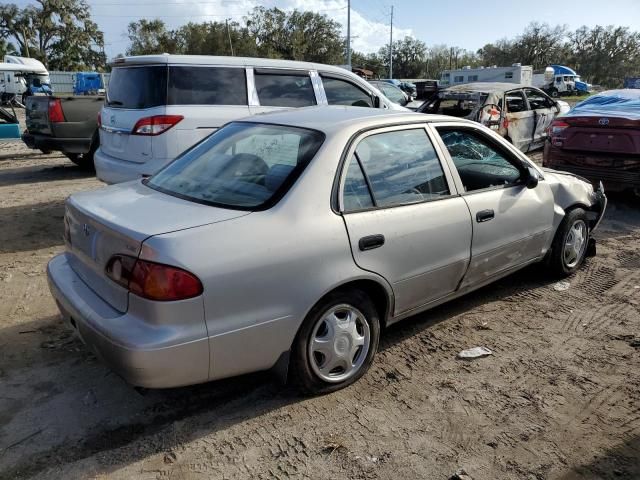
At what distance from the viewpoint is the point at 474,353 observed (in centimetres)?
357

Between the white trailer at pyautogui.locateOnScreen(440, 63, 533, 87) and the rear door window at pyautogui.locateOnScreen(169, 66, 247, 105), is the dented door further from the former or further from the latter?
the white trailer at pyautogui.locateOnScreen(440, 63, 533, 87)

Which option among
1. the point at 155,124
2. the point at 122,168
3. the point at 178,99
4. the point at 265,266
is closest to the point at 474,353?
the point at 265,266

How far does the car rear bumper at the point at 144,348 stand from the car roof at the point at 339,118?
1.43m

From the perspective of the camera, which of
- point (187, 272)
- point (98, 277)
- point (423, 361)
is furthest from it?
point (423, 361)

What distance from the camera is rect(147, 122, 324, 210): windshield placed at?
9.49 feet

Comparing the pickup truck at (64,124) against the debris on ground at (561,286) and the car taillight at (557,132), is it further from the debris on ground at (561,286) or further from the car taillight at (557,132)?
the debris on ground at (561,286)

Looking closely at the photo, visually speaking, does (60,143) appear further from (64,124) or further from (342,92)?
(342,92)

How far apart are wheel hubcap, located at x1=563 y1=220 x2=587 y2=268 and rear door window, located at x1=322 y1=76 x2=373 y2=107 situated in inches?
130

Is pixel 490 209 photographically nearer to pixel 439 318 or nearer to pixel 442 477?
pixel 439 318

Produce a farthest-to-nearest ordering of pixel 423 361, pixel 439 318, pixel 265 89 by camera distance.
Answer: pixel 265 89 → pixel 439 318 → pixel 423 361

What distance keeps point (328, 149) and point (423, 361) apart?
5.11 feet

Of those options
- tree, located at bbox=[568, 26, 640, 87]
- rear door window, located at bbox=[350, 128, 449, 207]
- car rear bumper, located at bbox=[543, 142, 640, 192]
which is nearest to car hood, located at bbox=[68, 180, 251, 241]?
rear door window, located at bbox=[350, 128, 449, 207]

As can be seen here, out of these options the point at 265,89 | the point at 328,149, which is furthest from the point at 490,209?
the point at 265,89

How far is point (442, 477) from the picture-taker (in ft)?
8.10
